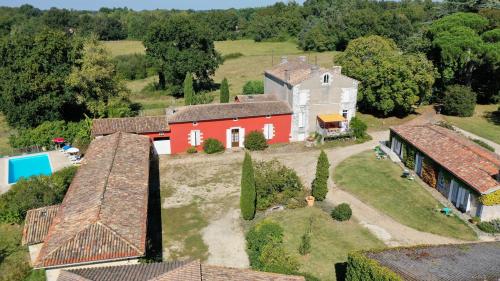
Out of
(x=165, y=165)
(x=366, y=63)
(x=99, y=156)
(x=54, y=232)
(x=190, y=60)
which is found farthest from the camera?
(x=190, y=60)

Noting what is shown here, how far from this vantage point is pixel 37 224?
22.4 meters

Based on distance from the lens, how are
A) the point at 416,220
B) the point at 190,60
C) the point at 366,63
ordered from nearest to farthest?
the point at 416,220 < the point at 366,63 < the point at 190,60

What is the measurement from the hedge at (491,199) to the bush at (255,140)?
19.0m

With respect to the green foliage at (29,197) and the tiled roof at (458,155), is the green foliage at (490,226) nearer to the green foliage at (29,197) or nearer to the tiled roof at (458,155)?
the tiled roof at (458,155)

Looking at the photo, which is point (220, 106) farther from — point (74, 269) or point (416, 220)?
point (74, 269)

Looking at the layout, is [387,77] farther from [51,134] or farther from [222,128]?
[51,134]

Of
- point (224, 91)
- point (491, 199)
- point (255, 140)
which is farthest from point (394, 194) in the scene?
point (224, 91)

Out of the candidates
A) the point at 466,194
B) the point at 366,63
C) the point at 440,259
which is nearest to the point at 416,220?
the point at 466,194

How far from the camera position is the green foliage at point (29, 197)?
26812mm

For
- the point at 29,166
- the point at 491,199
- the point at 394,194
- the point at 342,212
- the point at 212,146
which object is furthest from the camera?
the point at 212,146

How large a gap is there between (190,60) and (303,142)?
23.2m

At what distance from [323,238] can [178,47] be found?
4076 centimetres

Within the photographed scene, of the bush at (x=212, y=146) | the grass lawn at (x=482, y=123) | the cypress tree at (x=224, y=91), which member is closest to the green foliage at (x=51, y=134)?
the bush at (x=212, y=146)

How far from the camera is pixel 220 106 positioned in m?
40.3
